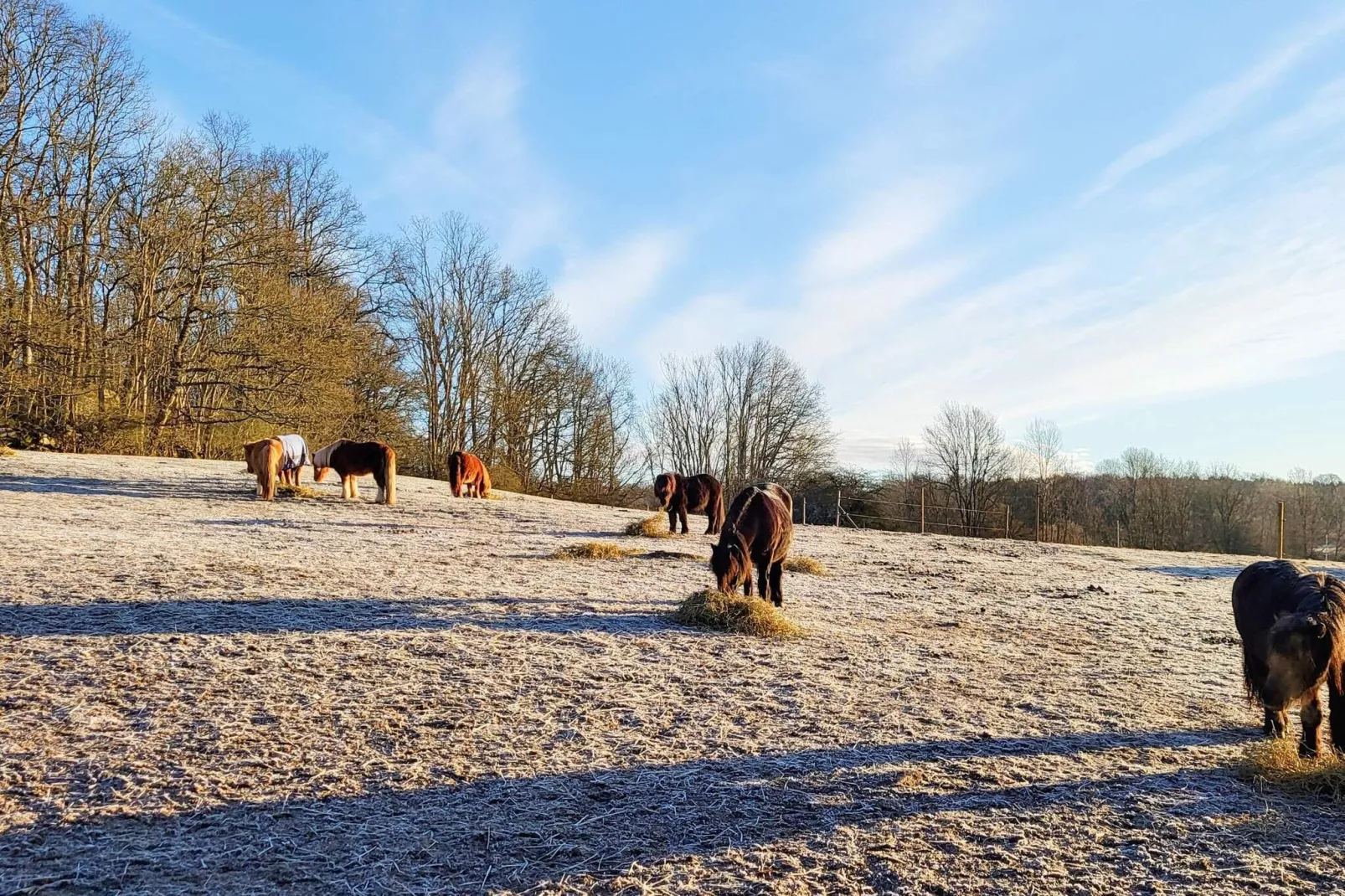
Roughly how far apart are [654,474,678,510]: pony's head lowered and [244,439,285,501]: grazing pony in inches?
301

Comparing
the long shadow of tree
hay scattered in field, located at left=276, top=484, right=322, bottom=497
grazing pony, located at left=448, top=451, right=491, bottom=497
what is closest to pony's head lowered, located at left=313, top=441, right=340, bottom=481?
hay scattered in field, located at left=276, top=484, right=322, bottom=497

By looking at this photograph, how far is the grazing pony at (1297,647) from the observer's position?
14.2 feet

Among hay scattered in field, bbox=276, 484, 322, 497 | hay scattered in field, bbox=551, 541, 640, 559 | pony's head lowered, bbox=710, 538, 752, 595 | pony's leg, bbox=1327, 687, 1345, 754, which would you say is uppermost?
hay scattered in field, bbox=276, 484, 322, 497

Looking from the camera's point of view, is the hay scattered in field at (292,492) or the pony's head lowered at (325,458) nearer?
the hay scattered in field at (292,492)

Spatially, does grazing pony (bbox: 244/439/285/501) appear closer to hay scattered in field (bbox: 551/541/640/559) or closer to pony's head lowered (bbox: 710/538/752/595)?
hay scattered in field (bbox: 551/541/640/559)

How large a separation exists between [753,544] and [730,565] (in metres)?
0.48

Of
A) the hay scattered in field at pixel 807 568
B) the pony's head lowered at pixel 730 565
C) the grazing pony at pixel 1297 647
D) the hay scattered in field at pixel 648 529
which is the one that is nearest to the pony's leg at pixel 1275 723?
the grazing pony at pixel 1297 647

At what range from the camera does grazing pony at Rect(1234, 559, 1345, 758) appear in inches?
170

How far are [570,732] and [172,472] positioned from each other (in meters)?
16.5

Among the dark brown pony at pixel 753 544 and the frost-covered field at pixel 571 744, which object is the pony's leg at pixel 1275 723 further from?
the dark brown pony at pixel 753 544

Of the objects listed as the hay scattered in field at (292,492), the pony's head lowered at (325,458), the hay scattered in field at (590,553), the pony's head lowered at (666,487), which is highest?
the pony's head lowered at (325,458)

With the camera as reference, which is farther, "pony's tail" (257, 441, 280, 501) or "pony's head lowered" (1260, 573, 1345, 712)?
"pony's tail" (257, 441, 280, 501)

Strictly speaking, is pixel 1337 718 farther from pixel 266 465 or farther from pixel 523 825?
pixel 266 465

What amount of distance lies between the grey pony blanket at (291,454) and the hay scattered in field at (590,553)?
6.97 metres
